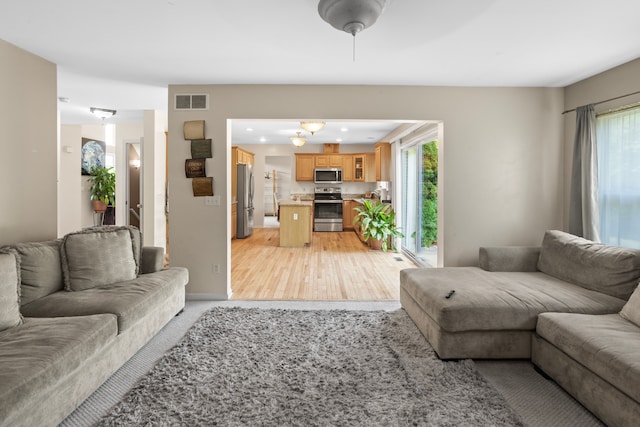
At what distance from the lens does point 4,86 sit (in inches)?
113

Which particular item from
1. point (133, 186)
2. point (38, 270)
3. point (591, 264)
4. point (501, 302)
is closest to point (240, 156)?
point (133, 186)

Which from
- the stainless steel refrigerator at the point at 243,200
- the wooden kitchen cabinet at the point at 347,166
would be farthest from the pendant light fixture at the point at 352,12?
the wooden kitchen cabinet at the point at 347,166

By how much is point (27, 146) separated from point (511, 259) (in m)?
4.62

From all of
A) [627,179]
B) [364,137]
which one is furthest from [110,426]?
[364,137]

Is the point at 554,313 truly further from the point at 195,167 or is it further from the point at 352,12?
the point at 195,167

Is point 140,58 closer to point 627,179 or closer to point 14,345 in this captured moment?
point 14,345

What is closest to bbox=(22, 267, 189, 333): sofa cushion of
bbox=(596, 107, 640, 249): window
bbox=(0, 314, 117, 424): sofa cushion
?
bbox=(0, 314, 117, 424): sofa cushion

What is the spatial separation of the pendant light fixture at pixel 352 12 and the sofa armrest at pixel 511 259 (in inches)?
101

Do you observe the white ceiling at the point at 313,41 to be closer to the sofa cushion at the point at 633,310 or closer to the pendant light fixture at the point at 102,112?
the pendant light fixture at the point at 102,112

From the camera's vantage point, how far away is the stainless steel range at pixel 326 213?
977cm

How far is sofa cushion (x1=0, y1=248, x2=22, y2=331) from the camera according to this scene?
205 cm

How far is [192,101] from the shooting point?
3.96 m

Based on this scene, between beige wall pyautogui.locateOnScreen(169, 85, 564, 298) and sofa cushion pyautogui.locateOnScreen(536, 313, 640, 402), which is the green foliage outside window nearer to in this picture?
beige wall pyautogui.locateOnScreen(169, 85, 564, 298)

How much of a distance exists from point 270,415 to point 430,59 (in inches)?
120
